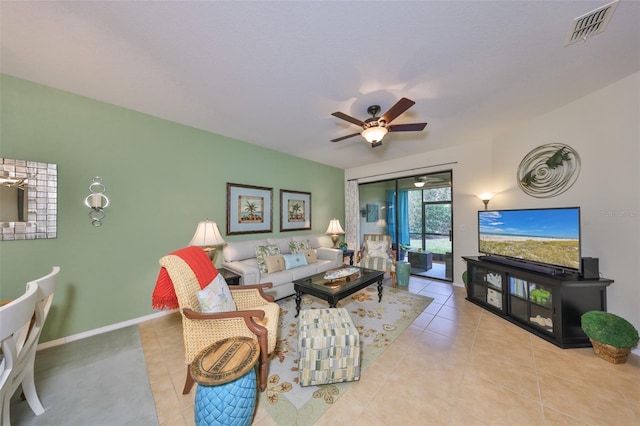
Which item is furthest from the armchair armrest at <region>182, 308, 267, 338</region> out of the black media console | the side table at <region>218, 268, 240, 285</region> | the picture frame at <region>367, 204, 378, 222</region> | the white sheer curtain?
the picture frame at <region>367, 204, 378, 222</region>

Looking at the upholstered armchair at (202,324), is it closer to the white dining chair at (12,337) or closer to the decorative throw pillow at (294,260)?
the white dining chair at (12,337)

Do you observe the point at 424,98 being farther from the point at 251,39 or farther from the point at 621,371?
the point at 621,371

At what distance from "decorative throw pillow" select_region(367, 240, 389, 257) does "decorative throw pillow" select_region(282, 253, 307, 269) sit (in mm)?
1372

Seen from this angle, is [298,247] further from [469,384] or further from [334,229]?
[469,384]

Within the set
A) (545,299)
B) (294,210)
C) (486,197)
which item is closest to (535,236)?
(545,299)

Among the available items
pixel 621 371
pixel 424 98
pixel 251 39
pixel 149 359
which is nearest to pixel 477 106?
pixel 424 98

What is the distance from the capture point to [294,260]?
3.46 meters

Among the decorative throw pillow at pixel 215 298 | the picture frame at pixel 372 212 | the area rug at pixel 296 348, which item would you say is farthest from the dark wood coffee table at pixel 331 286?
the picture frame at pixel 372 212

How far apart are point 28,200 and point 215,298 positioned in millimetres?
2127

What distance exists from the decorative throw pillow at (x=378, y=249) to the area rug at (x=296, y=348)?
670mm

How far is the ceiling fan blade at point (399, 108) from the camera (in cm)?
182

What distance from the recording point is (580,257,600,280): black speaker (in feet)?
6.93

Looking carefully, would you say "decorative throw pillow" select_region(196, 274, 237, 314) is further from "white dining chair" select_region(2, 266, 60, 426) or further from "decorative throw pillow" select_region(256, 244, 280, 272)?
"decorative throw pillow" select_region(256, 244, 280, 272)

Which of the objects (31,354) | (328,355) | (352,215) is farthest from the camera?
(352,215)
